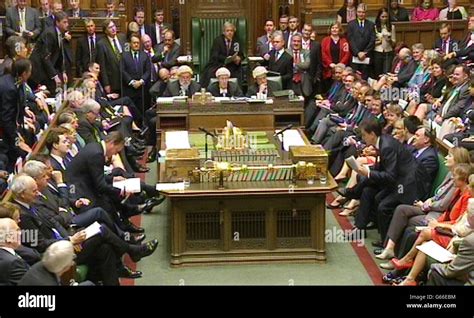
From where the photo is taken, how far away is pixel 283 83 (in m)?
12.0

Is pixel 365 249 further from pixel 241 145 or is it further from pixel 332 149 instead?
pixel 332 149

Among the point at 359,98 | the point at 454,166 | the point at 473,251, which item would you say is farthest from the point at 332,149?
the point at 473,251

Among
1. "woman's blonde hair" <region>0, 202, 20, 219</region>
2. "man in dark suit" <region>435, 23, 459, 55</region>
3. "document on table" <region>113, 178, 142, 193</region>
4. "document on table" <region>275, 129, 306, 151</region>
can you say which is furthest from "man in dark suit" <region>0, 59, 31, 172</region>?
"man in dark suit" <region>435, 23, 459, 55</region>

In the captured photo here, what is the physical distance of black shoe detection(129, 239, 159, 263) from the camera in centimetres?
766

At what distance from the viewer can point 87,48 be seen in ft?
40.7

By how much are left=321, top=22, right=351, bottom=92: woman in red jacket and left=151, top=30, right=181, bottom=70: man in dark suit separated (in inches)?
73.2

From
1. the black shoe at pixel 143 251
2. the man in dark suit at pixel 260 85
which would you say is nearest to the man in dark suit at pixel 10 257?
the black shoe at pixel 143 251

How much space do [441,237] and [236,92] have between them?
441 cm

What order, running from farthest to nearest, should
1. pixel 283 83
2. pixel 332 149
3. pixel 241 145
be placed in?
pixel 283 83 → pixel 332 149 → pixel 241 145

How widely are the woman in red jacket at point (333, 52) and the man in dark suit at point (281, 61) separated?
23.5 inches

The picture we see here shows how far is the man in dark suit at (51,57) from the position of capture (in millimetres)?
11609

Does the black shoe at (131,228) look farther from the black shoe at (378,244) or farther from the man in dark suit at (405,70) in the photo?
the man in dark suit at (405,70)

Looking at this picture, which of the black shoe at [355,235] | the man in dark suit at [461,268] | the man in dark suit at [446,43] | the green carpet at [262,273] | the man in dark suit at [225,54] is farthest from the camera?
the man in dark suit at [225,54]

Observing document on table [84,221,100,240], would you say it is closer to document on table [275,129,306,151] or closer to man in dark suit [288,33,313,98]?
document on table [275,129,306,151]
